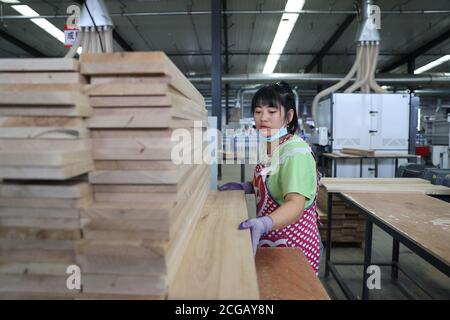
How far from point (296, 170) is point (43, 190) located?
953 millimetres

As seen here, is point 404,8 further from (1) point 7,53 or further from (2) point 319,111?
(1) point 7,53

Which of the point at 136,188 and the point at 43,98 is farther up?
the point at 43,98

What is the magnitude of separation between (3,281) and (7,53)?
9567 millimetres

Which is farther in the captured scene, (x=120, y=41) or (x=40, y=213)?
(x=120, y=41)

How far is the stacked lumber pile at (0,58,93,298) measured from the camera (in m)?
0.77

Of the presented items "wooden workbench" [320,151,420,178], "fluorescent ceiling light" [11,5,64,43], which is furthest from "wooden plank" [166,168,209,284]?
"fluorescent ceiling light" [11,5,64,43]

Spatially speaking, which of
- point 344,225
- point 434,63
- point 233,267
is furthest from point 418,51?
point 233,267

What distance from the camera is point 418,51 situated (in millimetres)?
8641

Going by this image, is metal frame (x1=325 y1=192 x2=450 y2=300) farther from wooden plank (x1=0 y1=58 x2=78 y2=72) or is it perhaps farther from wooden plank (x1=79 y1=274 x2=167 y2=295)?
wooden plank (x1=0 y1=58 x2=78 y2=72)

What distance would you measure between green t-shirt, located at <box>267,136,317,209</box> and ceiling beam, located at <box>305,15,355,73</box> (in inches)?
242

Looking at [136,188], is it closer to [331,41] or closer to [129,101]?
[129,101]

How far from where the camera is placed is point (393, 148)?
5500 millimetres

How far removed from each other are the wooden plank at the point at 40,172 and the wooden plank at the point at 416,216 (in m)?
1.44

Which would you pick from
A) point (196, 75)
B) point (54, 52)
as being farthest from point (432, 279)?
point (54, 52)
